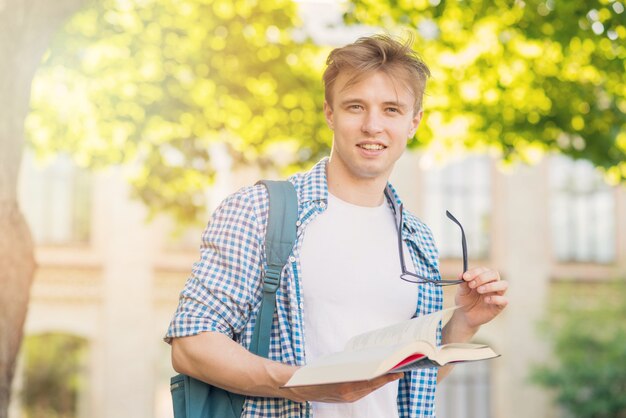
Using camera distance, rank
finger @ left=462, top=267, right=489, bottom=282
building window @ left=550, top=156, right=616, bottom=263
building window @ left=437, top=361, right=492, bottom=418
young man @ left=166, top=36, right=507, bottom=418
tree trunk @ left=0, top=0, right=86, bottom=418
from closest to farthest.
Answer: young man @ left=166, top=36, right=507, bottom=418 → finger @ left=462, top=267, right=489, bottom=282 → tree trunk @ left=0, top=0, right=86, bottom=418 → building window @ left=437, top=361, right=492, bottom=418 → building window @ left=550, top=156, right=616, bottom=263

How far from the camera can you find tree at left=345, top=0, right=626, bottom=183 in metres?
9.34

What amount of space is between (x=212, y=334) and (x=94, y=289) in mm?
17095

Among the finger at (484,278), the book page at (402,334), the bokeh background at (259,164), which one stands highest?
the bokeh background at (259,164)

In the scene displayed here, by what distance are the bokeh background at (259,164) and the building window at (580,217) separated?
1.4 inches

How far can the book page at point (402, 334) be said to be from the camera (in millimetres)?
2424

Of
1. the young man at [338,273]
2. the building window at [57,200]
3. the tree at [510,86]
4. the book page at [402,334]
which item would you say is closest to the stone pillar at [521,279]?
the building window at [57,200]

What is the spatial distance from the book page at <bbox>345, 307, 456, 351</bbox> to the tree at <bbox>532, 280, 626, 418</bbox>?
16537 mm

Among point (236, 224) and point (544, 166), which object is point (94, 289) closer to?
point (544, 166)

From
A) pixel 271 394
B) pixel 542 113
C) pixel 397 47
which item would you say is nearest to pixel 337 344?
pixel 271 394

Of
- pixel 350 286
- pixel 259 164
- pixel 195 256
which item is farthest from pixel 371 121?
pixel 195 256

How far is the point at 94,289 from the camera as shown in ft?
63.2

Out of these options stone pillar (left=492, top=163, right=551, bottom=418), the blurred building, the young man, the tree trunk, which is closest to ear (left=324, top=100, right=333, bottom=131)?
the young man

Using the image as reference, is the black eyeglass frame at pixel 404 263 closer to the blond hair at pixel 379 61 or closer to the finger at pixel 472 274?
the finger at pixel 472 274

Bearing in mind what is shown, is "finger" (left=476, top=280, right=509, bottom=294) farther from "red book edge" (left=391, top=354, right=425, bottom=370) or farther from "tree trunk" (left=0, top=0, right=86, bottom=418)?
"tree trunk" (left=0, top=0, right=86, bottom=418)
